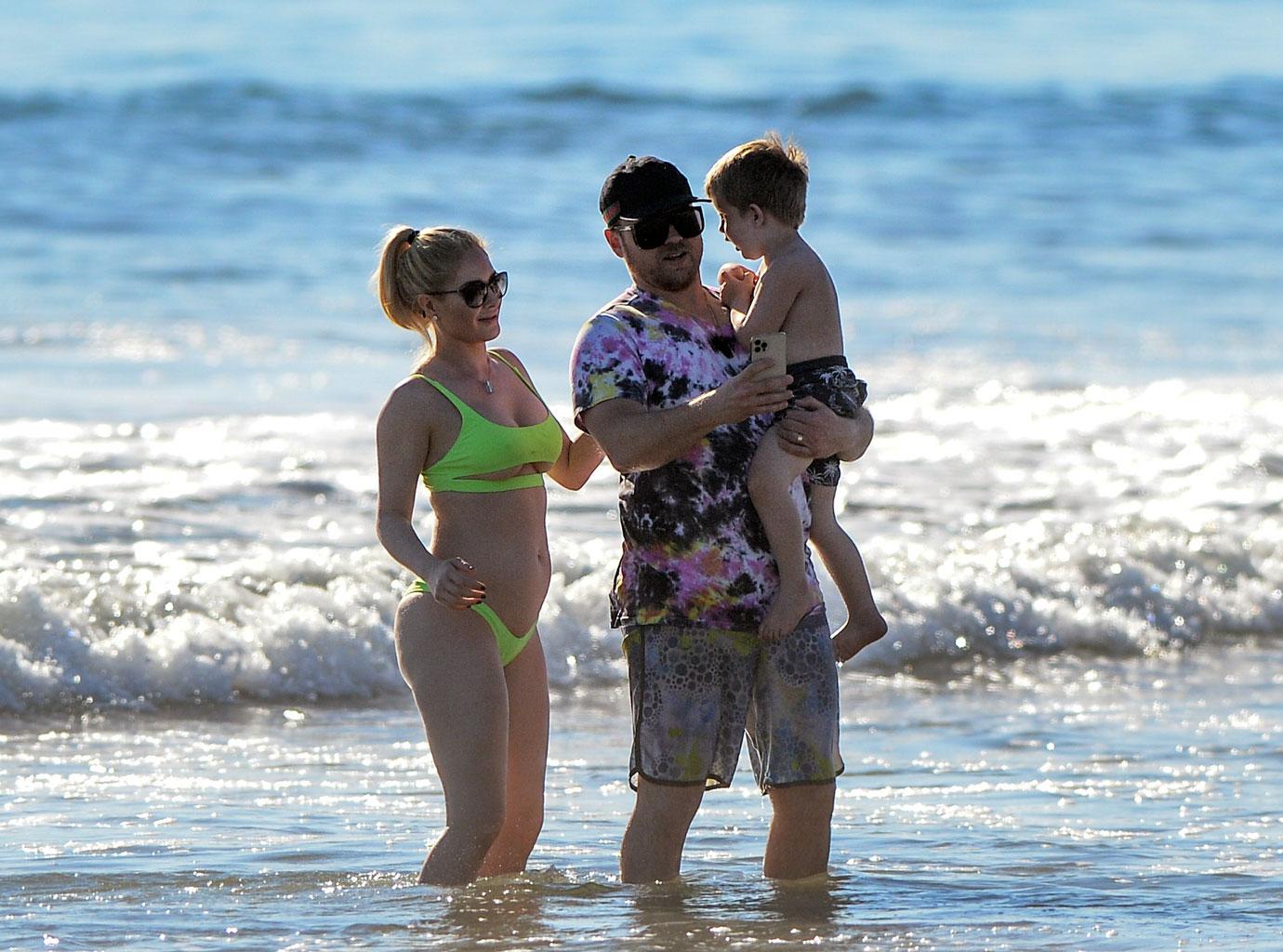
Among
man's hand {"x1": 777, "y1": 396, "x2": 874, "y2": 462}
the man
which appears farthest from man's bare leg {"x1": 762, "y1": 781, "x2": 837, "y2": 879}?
man's hand {"x1": 777, "y1": 396, "x2": 874, "y2": 462}

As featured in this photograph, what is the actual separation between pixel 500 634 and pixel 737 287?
96 centimetres

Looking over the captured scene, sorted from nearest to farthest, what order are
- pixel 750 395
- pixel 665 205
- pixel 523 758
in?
1. pixel 750 395
2. pixel 665 205
3. pixel 523 758

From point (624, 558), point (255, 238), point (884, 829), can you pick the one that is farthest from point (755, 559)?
point (255, 238)

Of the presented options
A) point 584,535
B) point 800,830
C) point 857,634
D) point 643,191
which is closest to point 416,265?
point 643,191

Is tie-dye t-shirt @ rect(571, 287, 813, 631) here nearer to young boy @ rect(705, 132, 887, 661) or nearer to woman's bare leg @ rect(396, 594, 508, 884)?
young boy @ rect(705, 132, 887, 661)

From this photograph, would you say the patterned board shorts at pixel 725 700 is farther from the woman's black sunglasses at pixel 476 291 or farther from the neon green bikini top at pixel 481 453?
the woman's black sunglasses at pixel 476 291

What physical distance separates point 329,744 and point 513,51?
24.2 meters

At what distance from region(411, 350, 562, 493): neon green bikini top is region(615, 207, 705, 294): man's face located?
0.45 metres

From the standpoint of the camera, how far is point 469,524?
3963 millimetres

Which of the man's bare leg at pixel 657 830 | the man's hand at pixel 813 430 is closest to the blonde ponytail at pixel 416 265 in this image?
the man's hand at pixel 813 430

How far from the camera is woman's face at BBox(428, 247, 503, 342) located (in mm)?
3939

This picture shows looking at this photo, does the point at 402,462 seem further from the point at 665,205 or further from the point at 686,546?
the point at 665,205

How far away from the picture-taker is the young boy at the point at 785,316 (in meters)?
3.78

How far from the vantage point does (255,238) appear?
59.1 feet
